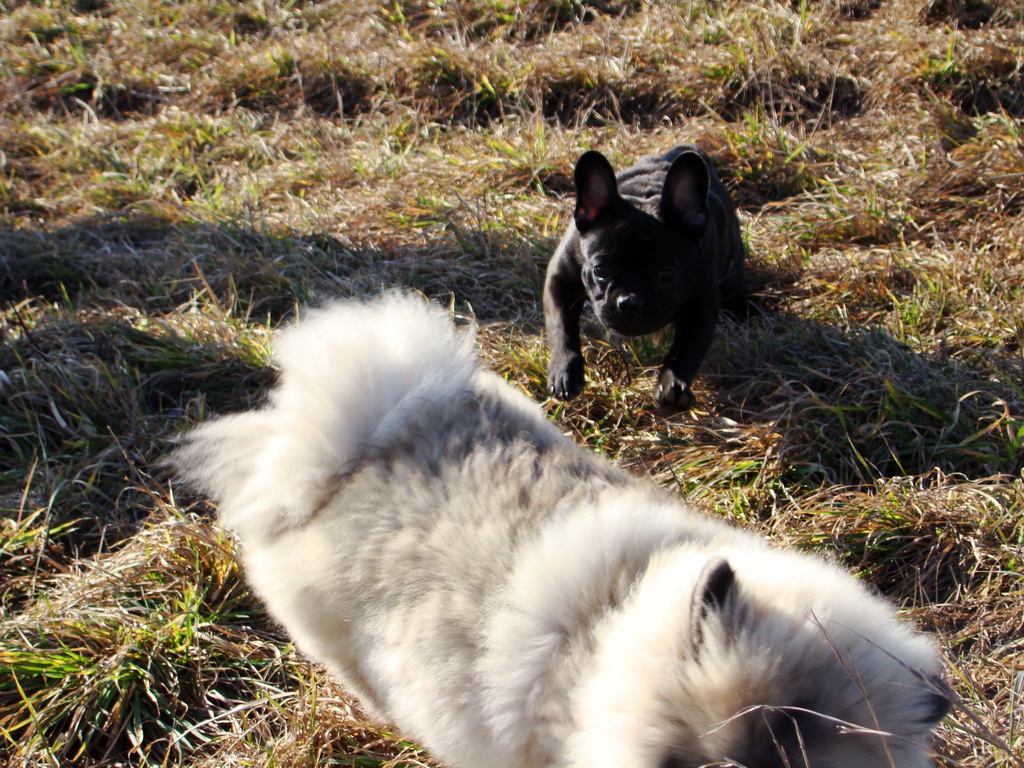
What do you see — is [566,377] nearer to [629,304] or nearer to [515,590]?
[629,304]

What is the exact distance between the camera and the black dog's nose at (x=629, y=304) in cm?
298

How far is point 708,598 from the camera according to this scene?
1422mm

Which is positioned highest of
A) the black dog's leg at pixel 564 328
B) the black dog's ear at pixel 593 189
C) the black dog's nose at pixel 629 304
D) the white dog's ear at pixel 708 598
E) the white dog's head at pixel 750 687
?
the black dog's ear at pixel 593 189

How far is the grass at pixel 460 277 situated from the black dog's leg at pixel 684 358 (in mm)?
133

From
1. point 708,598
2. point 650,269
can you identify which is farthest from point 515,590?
point 650,269

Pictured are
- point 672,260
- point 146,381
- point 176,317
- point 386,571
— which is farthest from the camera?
point 176,317

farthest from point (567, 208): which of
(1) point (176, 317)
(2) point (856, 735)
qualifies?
(2) point (856, 735)

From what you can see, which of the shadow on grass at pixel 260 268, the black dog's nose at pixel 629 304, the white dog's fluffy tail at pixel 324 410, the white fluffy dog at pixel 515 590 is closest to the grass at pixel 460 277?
the shadow on grass at pixel 260 268

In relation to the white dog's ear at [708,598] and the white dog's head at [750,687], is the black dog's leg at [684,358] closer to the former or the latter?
the white dog's head at [750,687]

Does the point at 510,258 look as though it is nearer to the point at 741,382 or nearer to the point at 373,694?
the point at 741,382

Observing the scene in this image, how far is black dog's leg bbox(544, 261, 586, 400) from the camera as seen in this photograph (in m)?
3.08

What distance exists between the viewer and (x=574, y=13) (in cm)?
580

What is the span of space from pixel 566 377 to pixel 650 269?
532 millimetres

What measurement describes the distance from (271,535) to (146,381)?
1667 millimetres
